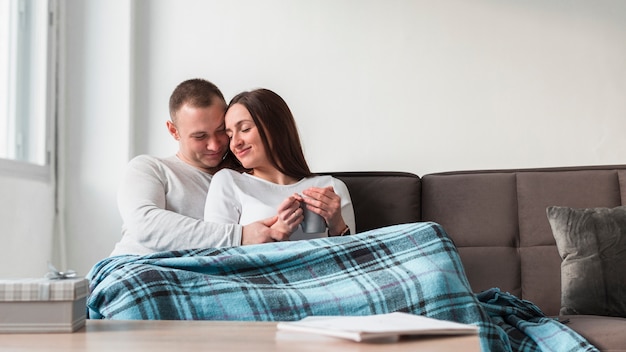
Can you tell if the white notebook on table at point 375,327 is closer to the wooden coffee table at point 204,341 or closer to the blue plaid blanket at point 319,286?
the wooden coffee table at point 204,341

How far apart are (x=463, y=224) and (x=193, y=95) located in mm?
978

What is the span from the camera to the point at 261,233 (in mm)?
2061

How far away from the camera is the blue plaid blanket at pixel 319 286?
1.58 metres

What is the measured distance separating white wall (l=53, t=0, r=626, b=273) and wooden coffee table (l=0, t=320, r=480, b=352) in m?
1.79

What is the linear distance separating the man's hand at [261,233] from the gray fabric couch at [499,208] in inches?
18.0

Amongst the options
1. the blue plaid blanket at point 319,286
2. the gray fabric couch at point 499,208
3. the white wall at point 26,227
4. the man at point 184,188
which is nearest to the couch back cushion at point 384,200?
the gray fabric couch at point 499,208

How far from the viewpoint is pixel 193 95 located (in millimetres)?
2367

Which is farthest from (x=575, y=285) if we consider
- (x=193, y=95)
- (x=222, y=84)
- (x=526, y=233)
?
(x=222, y=84)

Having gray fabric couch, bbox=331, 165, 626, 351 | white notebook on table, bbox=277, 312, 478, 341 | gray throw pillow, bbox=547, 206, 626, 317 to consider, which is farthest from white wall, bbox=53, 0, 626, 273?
white notebook on table, bbox=277, 312, 478, 341

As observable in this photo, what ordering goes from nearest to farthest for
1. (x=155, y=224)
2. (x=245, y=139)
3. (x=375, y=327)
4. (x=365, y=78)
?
1. (x=375, y=327)
2. (x=155, y=224)
3. (x=245, y=139)
4. (x=365, y=78)

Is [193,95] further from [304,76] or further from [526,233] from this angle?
[526,233]

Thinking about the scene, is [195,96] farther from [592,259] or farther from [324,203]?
[592,259]

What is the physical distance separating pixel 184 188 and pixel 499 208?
1.03 metres

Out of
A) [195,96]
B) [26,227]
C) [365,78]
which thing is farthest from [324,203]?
[26,227]
